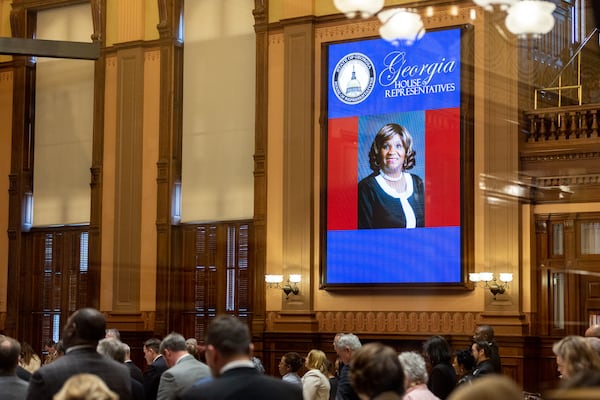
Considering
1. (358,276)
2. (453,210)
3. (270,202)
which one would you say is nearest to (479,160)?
(453,210)

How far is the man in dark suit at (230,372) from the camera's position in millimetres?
4012

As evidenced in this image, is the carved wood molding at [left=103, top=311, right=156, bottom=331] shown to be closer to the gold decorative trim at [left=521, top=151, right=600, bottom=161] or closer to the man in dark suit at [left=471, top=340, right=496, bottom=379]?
the gold decorative trim at [left=521, top=151, right=600, bottom=161]

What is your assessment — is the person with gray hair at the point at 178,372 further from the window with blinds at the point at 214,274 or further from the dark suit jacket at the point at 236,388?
the window with blinds at the point at 214,274

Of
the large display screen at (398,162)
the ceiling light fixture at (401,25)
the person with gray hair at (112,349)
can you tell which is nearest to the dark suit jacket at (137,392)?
the person with gray hair at (112,349)

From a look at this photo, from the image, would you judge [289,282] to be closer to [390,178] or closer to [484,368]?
[390,178]

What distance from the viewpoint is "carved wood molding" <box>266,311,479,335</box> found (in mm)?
15164

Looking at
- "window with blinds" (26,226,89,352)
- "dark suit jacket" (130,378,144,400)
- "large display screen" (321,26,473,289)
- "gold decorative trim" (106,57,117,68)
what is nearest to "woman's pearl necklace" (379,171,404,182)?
"large display screen" (321,26,473,289)

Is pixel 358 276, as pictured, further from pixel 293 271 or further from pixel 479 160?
pixel 479 160

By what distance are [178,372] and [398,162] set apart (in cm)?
988

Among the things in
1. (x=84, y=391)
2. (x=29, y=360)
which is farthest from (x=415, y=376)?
(x=29, y=360)

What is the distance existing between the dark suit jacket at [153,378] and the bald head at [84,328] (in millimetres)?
3299

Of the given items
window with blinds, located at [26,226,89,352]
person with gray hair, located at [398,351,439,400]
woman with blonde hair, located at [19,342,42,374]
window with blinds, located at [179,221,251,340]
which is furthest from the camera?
window with blinds, located at [26,226,89,352]

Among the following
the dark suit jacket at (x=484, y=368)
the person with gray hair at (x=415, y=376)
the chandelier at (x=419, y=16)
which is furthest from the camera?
the chandelier at (x=419, y=16)

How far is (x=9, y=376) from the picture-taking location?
5.48 metres
